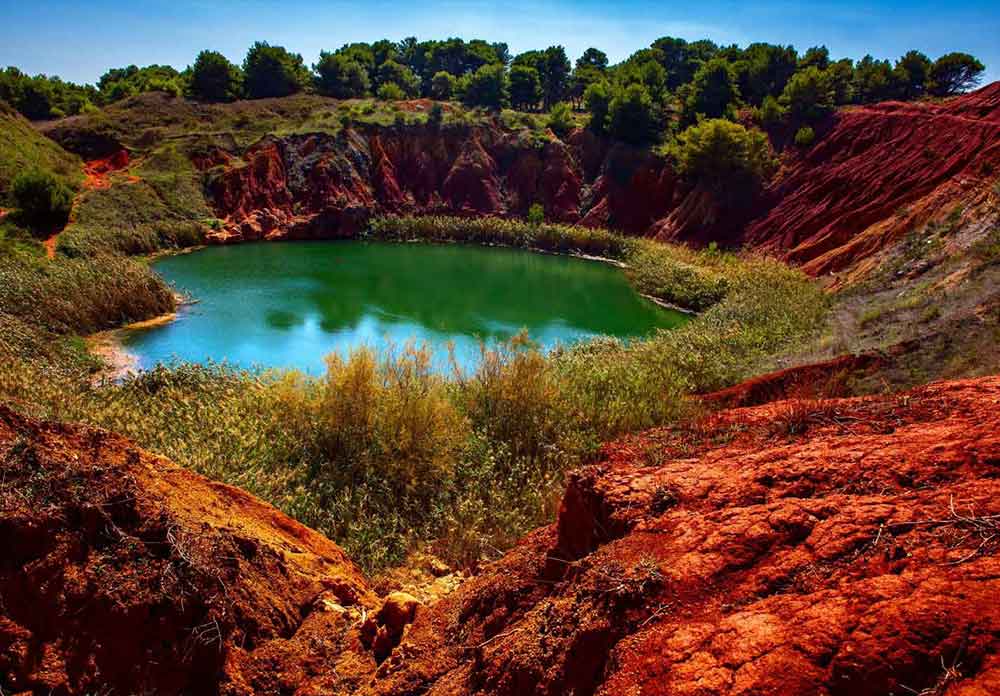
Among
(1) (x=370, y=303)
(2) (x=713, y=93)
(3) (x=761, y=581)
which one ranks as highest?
(2) (x=713, y=93)

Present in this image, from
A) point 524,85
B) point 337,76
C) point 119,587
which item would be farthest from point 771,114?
point 119,587

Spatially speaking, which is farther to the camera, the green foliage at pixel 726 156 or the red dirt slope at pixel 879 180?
the green foliage at pixel 726 156

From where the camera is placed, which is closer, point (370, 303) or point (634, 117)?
point (370, 303)

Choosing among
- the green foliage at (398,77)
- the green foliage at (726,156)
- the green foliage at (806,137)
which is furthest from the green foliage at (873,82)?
the green foliage at (398,77)

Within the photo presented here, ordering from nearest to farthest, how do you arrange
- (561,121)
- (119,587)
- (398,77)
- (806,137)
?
(119,587) < (806,137) < (561,121) < (398,77)

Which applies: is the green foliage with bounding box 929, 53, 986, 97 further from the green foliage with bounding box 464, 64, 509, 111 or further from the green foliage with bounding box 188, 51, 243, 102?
the green foliage with bounding box 188, 51, 243, 102

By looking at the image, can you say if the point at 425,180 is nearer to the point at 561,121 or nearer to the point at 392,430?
the point at 561,121

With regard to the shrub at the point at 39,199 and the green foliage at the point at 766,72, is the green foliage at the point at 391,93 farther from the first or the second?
the shrub at the point at 39,199
